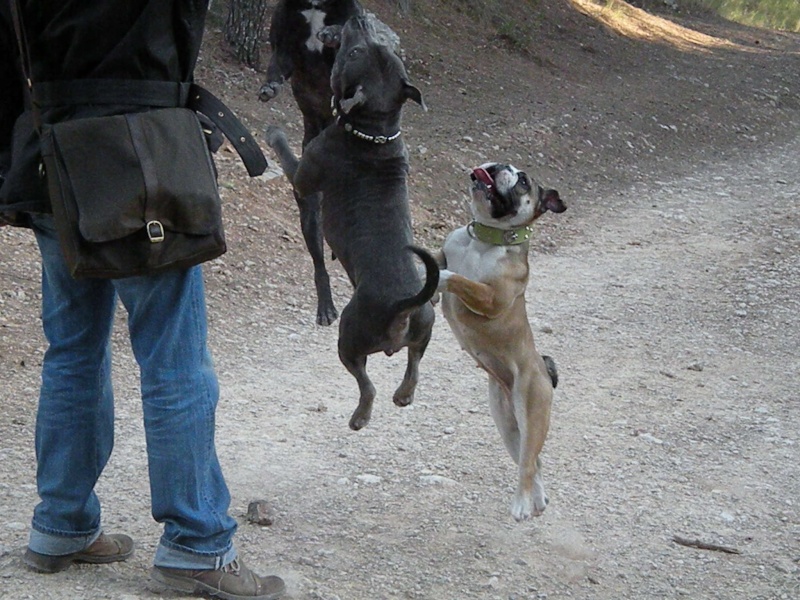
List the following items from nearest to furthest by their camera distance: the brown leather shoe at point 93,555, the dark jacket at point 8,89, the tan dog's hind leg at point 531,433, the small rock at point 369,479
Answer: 1. the dark jacket at point 8,89
2. the brown leather shoe at point 93,555
3. the tan dog's hind leg at point 531,433
4. the small rock at point 369,479

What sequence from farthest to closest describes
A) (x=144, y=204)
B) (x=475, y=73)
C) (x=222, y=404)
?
(x=475, y=73)
(x=222, y=404)
(x=144, y=204)

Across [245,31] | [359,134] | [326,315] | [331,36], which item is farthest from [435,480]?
[245,31]

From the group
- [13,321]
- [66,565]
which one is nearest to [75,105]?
[66,565]

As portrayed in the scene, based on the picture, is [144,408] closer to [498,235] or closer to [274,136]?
[274,136]

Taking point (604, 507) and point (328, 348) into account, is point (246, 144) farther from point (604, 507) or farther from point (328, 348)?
point (328, 348)

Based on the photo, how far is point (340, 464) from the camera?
4.91m

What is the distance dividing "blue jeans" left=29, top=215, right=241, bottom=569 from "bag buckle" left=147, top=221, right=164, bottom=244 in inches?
6.5

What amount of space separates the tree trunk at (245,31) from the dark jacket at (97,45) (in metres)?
6.70

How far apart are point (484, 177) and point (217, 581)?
1766 mm

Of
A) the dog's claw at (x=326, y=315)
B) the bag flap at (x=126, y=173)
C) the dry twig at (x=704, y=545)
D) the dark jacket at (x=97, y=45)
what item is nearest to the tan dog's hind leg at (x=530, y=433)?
the dry twig at (x=704, y=545)

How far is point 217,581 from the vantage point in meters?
3.31

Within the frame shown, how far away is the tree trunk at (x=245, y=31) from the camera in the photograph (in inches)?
376

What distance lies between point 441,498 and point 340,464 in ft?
1.68

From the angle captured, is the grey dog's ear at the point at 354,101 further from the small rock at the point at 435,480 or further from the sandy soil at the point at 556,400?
the small rock at the point at 435,480
